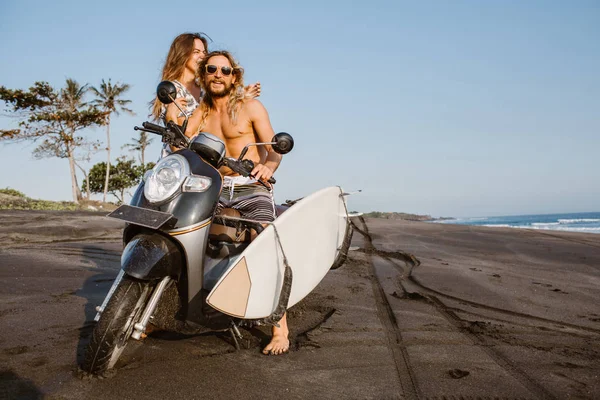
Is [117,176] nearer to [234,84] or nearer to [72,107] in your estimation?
[72,107]

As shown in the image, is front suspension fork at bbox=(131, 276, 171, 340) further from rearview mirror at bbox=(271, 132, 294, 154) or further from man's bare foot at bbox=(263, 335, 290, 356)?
rearview mirror at bbox=(271, 132, 294, 154)

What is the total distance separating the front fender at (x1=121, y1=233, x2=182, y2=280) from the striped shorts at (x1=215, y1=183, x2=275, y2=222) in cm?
66

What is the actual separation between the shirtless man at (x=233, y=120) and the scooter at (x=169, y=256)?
0.47 m

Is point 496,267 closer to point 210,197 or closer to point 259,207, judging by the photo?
point 259,207

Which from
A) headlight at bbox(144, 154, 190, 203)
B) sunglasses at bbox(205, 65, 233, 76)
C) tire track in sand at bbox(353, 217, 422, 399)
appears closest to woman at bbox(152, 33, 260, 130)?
sunglasses at bbox(205, 65, 233, 76)

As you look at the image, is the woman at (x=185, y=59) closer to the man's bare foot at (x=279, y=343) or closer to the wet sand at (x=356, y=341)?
the wet sand at (x=356, y=341)

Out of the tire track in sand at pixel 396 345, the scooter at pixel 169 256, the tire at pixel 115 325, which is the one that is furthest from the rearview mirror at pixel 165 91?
the tire track in sand at pixel 396 345

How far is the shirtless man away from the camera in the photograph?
11.0ft

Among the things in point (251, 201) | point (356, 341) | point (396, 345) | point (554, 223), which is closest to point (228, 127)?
point (251, 201)

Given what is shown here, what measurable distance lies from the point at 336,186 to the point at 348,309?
124 cm

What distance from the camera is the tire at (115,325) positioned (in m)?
2.38

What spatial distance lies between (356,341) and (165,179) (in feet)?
5.89

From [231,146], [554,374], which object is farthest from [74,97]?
[554,374]

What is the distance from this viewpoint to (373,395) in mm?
2426
